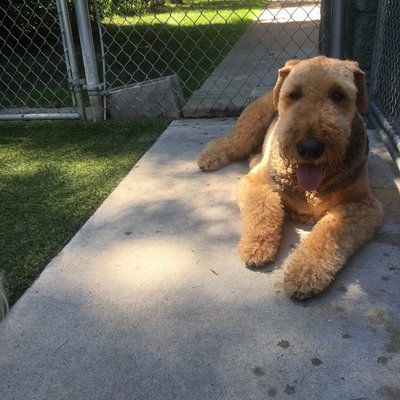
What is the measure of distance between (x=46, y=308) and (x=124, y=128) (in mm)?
2563

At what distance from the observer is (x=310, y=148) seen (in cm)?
220

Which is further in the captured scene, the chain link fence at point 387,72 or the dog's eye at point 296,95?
the chain link fence at point 387,72

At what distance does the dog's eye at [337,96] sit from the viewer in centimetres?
232

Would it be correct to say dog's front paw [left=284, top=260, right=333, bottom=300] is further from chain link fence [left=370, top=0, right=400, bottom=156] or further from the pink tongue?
chain link fence [left=370, top=0, right=400, bottom=156]

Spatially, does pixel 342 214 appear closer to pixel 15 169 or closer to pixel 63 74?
pixel 15 169

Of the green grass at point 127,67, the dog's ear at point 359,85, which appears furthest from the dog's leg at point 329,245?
the green grass at point 127,67

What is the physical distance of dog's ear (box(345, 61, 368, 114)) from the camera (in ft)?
8.17

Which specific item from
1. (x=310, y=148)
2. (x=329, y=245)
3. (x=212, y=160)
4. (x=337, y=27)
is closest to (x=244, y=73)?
(x=337, y=27)

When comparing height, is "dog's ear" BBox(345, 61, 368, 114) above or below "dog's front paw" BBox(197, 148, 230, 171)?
above

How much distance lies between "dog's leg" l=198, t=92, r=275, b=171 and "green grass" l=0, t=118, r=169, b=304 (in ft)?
2.08

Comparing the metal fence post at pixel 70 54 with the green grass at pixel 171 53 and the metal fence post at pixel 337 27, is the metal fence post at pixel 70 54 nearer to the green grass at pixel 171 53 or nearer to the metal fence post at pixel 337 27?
the green grass at pixel 171 53

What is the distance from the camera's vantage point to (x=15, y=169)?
3678 mm

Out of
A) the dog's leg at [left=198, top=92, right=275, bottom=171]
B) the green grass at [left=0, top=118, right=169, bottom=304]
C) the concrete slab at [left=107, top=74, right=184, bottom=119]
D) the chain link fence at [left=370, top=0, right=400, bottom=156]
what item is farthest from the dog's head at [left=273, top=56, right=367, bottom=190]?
the concrete slab at [left=107, top=74, right=184, bottom=119]

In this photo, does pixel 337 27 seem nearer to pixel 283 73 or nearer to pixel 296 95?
pixel 283 73
